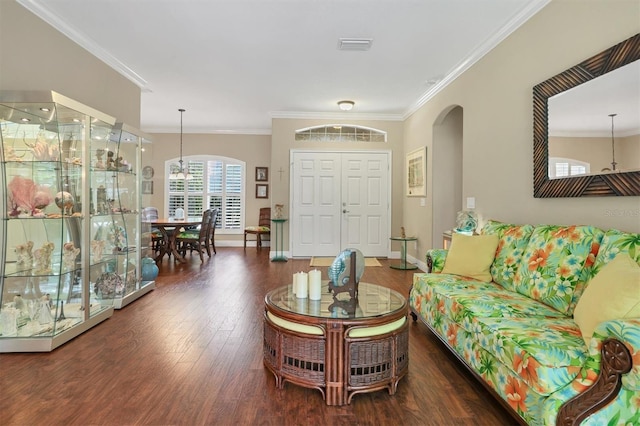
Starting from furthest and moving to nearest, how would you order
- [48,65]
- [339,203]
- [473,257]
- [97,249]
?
[339,203], [97,249], [48,65], [473,257]

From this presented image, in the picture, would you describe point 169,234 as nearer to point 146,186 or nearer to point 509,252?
point 146,186

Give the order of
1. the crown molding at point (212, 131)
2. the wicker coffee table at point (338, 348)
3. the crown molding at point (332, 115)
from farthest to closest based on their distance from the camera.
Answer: the crown molding at point (212, 131)
the crown molding at point (332, 115)
the wicker coffee table at point (338, 348)

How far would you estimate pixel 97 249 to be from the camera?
331cm

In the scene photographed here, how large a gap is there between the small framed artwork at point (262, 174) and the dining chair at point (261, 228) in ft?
2.37

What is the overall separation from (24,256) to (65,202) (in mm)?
497

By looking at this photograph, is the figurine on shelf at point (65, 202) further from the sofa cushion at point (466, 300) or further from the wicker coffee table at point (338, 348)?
the sofa cushion at point (466, 300)

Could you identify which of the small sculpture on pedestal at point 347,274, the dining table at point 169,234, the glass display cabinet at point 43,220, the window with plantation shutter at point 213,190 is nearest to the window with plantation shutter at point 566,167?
the small sculpture on pedestal at point 347,274

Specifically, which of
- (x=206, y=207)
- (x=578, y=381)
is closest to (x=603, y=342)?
(x=578, y=381)

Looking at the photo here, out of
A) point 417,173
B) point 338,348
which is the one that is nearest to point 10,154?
point 338,348

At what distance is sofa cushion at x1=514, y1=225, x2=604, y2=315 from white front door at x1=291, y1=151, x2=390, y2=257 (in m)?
4.27

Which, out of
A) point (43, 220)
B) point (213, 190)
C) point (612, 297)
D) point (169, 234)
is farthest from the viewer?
point (213, 190)

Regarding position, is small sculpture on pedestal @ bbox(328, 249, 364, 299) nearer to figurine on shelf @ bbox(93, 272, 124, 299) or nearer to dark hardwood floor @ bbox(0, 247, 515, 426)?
dark hardwood floor @ bbox(0, 247, 515, 426)

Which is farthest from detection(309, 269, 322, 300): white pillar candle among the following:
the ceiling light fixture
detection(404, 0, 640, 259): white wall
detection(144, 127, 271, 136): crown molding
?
detection(144, 127, 271, 136): crown molding

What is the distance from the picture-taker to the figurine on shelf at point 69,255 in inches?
111
